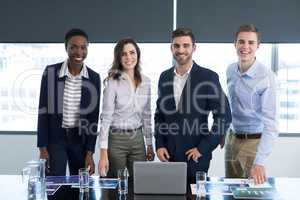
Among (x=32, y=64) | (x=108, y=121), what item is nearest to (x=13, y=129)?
(x=32, y=64)

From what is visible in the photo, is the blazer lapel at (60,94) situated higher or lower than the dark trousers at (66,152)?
higher

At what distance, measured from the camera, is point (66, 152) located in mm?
3162

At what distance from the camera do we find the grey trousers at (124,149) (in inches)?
114

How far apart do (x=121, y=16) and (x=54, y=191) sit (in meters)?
2.22

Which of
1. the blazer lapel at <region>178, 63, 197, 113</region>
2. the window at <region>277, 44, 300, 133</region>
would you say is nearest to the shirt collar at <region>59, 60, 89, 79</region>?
the blazer lapel at <region>178, 63, 197, 113</region>

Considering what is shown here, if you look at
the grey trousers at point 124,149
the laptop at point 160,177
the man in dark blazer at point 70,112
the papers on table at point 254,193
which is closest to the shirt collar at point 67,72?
the man in dark blazer at point 70,112

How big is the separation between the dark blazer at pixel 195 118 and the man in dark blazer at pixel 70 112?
0.61 meters

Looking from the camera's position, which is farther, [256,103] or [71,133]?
[71,133]

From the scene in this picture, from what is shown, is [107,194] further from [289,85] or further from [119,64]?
[289,85]

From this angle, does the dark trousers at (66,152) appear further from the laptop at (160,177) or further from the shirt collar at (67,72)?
the laptop at (160,177)

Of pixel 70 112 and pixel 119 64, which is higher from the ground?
pixel 119 64

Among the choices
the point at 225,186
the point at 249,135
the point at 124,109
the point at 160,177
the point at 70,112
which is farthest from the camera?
the point at 70,112

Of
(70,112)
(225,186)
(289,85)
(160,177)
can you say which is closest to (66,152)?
(70,112)

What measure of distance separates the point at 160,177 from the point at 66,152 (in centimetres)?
122
